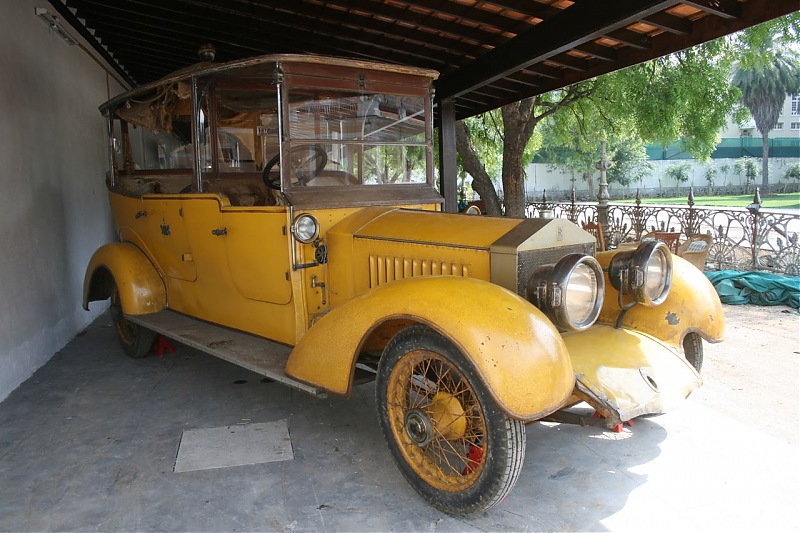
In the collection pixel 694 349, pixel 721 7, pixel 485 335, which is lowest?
pixel 694 349

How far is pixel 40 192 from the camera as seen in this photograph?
5676mm

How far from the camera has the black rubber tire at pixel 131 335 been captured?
545cm

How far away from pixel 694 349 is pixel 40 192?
19.8ft

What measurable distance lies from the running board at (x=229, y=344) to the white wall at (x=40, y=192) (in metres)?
0.95

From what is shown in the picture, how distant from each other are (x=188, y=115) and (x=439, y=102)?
375 cm

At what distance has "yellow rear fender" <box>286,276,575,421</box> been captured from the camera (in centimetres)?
252

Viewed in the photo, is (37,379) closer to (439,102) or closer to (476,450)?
(476,450)

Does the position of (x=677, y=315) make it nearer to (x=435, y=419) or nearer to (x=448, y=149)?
(x=435, y=419)

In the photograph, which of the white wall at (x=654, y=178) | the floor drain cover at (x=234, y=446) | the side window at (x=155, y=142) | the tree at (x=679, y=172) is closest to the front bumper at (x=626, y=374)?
the floor drain cover at (x=234, y=446)

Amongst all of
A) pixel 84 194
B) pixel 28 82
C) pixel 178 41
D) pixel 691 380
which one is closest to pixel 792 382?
pixel 691 380

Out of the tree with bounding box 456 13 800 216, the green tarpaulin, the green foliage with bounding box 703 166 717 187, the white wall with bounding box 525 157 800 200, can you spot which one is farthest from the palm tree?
the green tarpaulin

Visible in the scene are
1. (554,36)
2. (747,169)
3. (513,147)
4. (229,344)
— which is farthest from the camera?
(747,169)

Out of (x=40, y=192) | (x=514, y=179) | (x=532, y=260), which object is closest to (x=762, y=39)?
(x=514, y=179)

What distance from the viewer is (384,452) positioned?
3572mm
